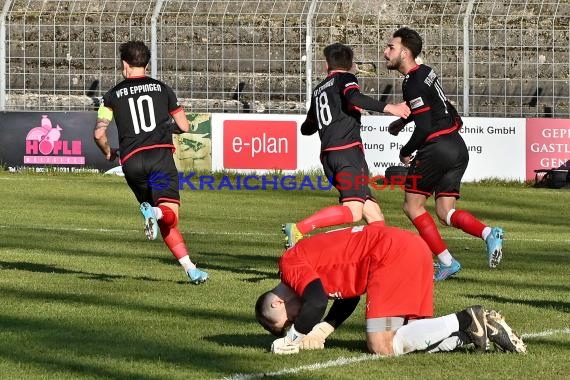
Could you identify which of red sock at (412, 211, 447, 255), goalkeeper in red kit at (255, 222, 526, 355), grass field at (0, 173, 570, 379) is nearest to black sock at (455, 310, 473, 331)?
goalkeeper in red kit at (255, 222, 526, 355)

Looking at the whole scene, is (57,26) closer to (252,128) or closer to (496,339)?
(252,128)

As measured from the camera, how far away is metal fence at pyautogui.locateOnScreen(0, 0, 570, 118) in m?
26.2

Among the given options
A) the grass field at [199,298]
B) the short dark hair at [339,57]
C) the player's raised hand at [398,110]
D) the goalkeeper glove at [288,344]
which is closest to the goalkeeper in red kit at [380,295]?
the goalkeeper glove at [288,344]

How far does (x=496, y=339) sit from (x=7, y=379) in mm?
2600

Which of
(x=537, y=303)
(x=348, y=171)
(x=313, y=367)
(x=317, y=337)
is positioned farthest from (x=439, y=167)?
(x=313, y=367)

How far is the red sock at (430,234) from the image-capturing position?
40.0 ft

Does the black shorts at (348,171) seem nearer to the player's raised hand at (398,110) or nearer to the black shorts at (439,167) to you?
the black shorts at (439,167)

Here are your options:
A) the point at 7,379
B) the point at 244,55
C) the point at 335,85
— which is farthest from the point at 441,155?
the point at 244,55

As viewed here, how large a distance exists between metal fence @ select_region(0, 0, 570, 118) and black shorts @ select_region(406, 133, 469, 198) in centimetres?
1359

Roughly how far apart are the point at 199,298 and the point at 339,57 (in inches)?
107

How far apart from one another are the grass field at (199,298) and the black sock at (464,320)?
0.17 m

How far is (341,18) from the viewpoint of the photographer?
86.0 feet

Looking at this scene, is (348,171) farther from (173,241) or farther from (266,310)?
(266,310)

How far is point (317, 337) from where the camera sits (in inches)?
312
